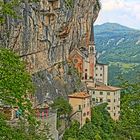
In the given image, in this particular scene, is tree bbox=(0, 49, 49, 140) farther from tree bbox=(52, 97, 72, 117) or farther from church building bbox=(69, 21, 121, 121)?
church building bbox=(69, 21, 121, 121)

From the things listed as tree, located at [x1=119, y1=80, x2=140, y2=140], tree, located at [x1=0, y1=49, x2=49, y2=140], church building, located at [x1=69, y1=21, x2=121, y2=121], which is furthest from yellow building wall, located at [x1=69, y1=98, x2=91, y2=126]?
tree, located at [x1=0, y1=49, x2=49, y2=140]

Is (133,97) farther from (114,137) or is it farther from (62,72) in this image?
(62,72)

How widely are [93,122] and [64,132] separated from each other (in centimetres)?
1028

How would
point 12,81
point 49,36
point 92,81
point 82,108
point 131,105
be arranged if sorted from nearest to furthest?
point 12,81, point 131,105, point 82,108, point 49,36, point 92,81

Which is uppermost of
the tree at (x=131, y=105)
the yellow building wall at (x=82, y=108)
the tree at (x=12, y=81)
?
the tree at (x=12, y=81)

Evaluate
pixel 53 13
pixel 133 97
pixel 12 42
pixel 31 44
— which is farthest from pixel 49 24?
pixel 133 97

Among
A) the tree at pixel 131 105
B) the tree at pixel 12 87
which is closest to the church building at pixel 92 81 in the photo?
the tree at pixel 131 105

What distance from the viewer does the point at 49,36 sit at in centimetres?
5881

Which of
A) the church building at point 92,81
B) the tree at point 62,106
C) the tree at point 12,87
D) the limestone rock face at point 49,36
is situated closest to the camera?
the tree at point 12,87

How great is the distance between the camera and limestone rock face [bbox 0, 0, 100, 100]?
4922 centimetres

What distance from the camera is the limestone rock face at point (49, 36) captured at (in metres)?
49.2

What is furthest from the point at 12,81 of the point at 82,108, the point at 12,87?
the point at 82,108

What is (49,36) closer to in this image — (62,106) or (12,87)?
(62,106)

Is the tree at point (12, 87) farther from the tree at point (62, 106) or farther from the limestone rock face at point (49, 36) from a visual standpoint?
the tree at point (62, 106)
